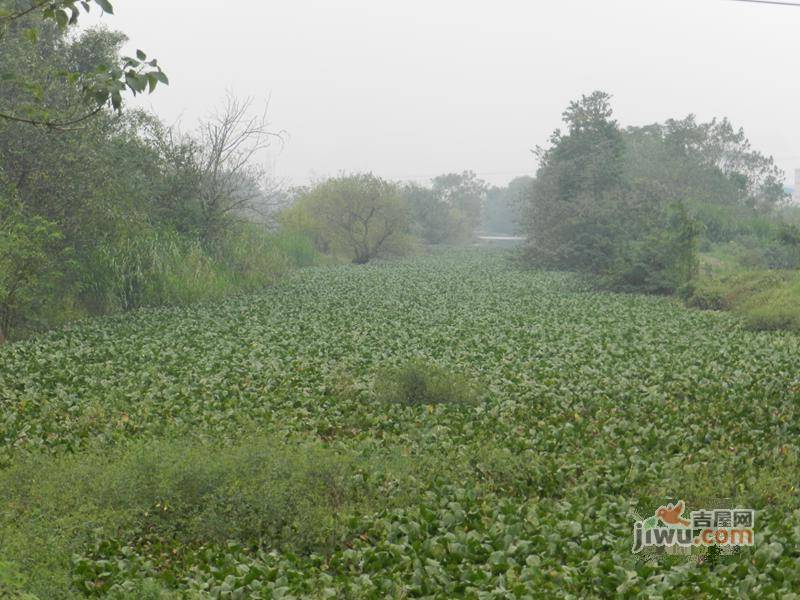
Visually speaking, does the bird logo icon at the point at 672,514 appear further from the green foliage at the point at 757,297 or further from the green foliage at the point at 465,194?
the green foliage at the point at 465,194

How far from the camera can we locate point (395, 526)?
5.23m

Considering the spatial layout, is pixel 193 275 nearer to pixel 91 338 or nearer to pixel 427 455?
pixel 91 338

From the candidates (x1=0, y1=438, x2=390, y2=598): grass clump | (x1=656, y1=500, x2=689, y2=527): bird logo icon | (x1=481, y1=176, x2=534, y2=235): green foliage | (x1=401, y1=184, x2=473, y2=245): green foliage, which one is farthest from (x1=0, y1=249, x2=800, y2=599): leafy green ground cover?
(x1=481, y1=176, x2=534, y2=235): green foliage

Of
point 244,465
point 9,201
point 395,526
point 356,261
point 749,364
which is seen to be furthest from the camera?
point 356,261

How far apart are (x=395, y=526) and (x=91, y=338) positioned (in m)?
8.82

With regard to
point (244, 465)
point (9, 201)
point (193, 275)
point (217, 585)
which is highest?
point (9, 201)

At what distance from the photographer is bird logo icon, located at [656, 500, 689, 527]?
519 cm

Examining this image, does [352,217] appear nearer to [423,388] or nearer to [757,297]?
[757,297]

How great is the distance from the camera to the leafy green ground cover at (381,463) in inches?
179

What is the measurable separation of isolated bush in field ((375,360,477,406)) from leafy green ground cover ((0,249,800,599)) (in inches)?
2.3

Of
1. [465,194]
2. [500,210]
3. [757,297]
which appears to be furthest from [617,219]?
[500,210]

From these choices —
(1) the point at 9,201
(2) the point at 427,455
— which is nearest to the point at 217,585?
(2) the point at 427,455

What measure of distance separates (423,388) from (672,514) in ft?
11.9

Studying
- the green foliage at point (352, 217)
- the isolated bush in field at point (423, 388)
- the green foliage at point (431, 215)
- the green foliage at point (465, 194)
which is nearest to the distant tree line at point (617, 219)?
the green foliage at point (352, 217)
